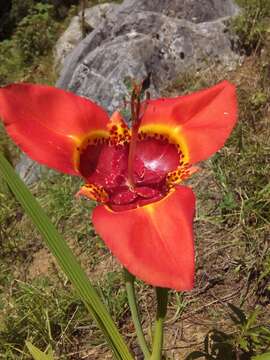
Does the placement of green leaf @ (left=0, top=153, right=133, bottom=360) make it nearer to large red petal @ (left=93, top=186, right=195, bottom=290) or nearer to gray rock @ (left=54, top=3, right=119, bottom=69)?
large red petal @ (left=93, top=186, right=195, bottom=290)

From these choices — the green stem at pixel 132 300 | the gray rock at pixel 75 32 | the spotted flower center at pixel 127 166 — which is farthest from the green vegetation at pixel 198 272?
the gray rock at pixel 75 32

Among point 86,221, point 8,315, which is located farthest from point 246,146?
point 8,315

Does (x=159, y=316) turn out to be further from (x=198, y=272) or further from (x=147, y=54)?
(x=147, y=54)

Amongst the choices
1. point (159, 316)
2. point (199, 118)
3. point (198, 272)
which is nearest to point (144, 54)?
point (198, 272)

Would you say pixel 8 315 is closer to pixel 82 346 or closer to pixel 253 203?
pixel 82 346

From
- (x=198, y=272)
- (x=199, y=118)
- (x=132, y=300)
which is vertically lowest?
(x=198, y=272)

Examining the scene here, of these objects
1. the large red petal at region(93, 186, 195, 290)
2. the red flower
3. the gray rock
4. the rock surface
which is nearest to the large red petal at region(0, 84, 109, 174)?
the red flower

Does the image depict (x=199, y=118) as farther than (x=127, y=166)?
No
